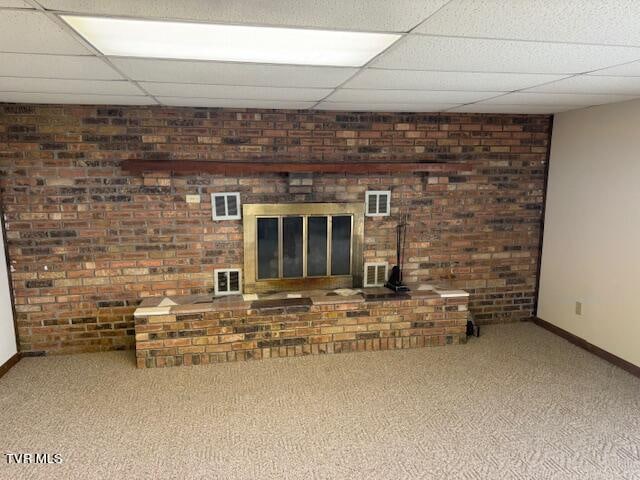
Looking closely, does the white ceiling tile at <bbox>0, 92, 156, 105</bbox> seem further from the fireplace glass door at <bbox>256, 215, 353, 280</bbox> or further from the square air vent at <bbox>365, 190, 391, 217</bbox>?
the square air vent at <bbox>365, 190, 391, 217</bbox>

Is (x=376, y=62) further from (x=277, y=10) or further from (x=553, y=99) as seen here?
(x=553, y=99)

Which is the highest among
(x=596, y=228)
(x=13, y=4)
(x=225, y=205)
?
(x=13, y=4)

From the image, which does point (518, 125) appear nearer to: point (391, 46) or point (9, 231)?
point (391, 46)

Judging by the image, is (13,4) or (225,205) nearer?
(13,4)

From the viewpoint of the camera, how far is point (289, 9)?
1.42 meters

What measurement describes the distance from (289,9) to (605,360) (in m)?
3.87

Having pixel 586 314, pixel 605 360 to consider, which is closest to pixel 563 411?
pixel 605 360

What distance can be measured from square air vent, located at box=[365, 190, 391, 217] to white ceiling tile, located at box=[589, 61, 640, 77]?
2.01 metres

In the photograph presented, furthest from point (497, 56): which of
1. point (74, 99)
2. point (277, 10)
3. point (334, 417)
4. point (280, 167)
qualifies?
point (74, 99)

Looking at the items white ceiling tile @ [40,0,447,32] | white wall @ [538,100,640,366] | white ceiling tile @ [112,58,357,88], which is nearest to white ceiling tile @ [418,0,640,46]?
white ceiling tile @ [40,0,447,32]

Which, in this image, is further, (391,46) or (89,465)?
(89,465)

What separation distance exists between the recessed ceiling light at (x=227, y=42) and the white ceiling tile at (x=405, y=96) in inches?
33.5

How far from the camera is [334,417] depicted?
9.21 feet

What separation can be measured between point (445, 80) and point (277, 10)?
56.4 inches
